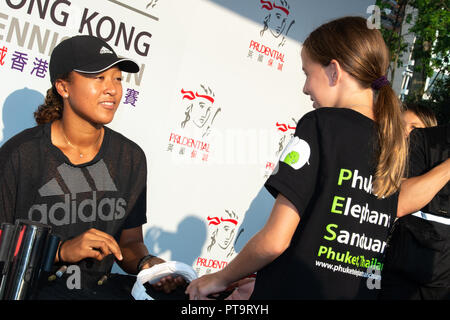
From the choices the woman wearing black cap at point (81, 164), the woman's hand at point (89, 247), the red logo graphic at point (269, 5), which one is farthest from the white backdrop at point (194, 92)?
the woman's hand at point (89, 247)

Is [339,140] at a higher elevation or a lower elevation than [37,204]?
higher

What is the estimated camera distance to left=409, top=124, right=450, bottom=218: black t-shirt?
2.02 m

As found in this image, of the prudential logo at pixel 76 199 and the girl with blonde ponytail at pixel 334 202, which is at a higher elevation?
the girl with blonde ponytail at pixel 334 202

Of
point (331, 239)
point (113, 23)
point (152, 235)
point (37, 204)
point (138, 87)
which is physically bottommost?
point (152, 235)

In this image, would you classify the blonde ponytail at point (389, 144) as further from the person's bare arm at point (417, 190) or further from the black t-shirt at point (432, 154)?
the black t-shirt at point (432, 154)

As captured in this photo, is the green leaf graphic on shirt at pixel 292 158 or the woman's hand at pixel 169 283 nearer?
the green leaf graphic on shirt at pixel 292 158

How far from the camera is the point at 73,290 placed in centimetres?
117

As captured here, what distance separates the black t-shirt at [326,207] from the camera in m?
1.10

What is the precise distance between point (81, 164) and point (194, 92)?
152 cm

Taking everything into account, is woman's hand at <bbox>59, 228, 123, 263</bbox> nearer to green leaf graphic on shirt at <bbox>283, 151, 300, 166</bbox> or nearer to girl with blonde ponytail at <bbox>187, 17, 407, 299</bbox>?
girl with blonde ponytail at <bbox>187, 17, 407, 299</bbox>

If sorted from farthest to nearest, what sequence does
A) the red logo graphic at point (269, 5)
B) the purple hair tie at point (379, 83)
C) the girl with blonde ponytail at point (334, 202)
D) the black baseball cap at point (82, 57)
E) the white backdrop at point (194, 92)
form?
the red logo graphic at point (269, 5) < the white backdrop at point (194, 92) < the black baseball cap at point (82, 57) < the purple hair tie at point (379, 83) < the girl with blonde ponytail at point (334, 202)

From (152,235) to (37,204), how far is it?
1.42m
